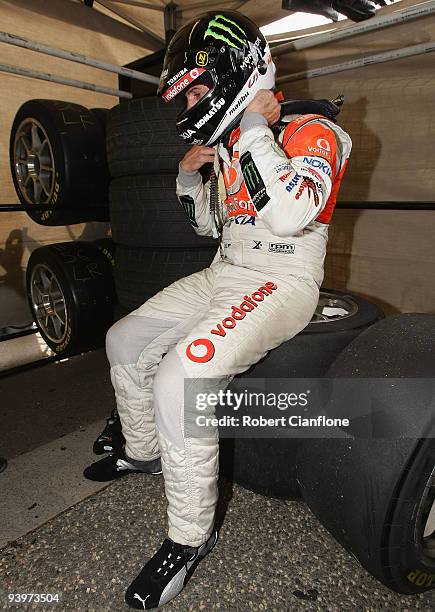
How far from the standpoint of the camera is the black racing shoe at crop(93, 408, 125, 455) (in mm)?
1428

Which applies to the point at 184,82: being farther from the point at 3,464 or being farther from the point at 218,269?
the point at 3,464

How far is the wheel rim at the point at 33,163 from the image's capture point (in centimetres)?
184

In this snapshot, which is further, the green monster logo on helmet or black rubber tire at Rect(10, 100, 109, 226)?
black rubber tire at Rect(10, 100, 109, 226)

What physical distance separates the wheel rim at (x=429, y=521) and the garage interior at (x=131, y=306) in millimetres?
118

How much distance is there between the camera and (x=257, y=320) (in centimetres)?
100

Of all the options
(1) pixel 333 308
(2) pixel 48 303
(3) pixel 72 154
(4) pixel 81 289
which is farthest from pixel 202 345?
(2) pixel 48 303

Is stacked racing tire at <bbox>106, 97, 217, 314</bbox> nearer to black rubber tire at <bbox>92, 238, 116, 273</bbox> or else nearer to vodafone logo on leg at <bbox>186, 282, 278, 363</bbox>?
black rubber tire at <bbox>92, 238, 116, 273</bbox>

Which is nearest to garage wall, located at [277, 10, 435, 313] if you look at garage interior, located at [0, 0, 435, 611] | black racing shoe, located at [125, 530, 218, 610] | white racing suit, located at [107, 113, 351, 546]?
garage interior, located at [0, 0, 435, 611]

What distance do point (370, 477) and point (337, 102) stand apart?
975mm

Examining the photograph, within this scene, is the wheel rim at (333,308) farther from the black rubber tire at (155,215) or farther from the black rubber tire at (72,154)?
the black rubber tire at (72,154)

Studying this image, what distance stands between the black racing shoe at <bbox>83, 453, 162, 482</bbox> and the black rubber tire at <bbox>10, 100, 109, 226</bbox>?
3.43 ft

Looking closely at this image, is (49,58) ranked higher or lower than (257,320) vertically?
higher

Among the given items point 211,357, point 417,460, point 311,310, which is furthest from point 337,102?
point 417,460

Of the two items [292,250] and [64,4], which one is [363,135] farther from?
[64,4]
